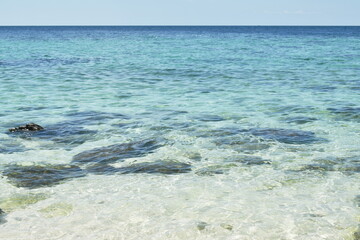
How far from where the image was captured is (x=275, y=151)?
11445 mm

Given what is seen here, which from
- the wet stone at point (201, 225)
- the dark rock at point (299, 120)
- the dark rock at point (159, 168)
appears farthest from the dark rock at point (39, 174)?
the dark rock at point (299, 120)

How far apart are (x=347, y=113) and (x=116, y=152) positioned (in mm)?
8991

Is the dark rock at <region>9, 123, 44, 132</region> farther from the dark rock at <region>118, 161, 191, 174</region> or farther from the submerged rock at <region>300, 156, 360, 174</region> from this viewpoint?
the submerged rock at <region>300, 156, 360, 174</region>

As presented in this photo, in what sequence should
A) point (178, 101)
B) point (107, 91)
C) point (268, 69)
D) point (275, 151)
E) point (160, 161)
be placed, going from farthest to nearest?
point (268, 69) → point (107, 91) → point (178, 101) → point (275, 151) → point (160, 161)

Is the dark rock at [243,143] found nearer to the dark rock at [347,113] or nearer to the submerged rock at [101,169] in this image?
the submerged rock at [101,169]

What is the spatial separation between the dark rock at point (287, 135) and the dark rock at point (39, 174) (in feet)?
18.2

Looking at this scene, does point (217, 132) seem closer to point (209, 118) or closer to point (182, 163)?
point (209, 118)

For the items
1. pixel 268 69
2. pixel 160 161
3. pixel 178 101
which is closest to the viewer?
pixel 160 161

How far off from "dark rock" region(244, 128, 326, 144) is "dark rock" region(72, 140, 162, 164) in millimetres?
3155

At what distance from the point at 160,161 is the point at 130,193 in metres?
2.05

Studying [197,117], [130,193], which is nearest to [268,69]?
[197,117]

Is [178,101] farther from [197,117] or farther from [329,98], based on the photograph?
[329,98]

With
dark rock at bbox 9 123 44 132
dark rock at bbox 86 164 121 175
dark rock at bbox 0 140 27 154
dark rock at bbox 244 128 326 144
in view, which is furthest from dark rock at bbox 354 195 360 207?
dark rock at bbox 9 123 44 132

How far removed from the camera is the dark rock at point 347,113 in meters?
15.3
